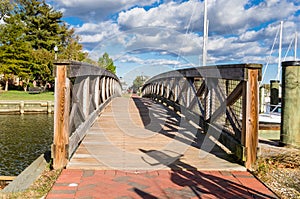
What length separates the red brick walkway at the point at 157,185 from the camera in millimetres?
2650

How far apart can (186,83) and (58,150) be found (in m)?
4.09

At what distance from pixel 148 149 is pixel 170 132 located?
1.29 m

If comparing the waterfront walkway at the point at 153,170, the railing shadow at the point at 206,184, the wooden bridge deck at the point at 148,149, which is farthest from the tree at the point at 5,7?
the railing shadow at the point at 206,184

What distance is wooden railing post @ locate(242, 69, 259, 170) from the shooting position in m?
3.42

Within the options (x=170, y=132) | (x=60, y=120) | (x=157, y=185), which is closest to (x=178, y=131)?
(x=170, y=132)

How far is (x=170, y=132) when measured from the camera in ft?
17.9

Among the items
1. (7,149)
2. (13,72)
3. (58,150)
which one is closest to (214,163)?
(58,150)

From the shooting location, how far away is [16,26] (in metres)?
31.0

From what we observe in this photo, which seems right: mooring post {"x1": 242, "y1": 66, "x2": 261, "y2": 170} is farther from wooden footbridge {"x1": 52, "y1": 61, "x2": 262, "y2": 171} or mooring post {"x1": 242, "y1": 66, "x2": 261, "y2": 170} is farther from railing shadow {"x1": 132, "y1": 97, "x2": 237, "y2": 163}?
railing shadow {"x1": 132, "y1": 97, "x2": 237, "y2": 163}

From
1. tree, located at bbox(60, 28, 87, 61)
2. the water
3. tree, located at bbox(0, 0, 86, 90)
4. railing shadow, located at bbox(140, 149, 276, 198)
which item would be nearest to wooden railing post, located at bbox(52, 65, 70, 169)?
railing shadow, located at bbox(140, 149, 276, 198)

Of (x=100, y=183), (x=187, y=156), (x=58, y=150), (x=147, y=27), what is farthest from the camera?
(x=147, y=27)

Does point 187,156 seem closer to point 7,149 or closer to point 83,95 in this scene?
point 83,95

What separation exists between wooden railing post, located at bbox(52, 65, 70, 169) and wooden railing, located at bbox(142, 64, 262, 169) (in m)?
1.85

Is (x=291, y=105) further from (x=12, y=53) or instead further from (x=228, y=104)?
(x=12, y=53)
